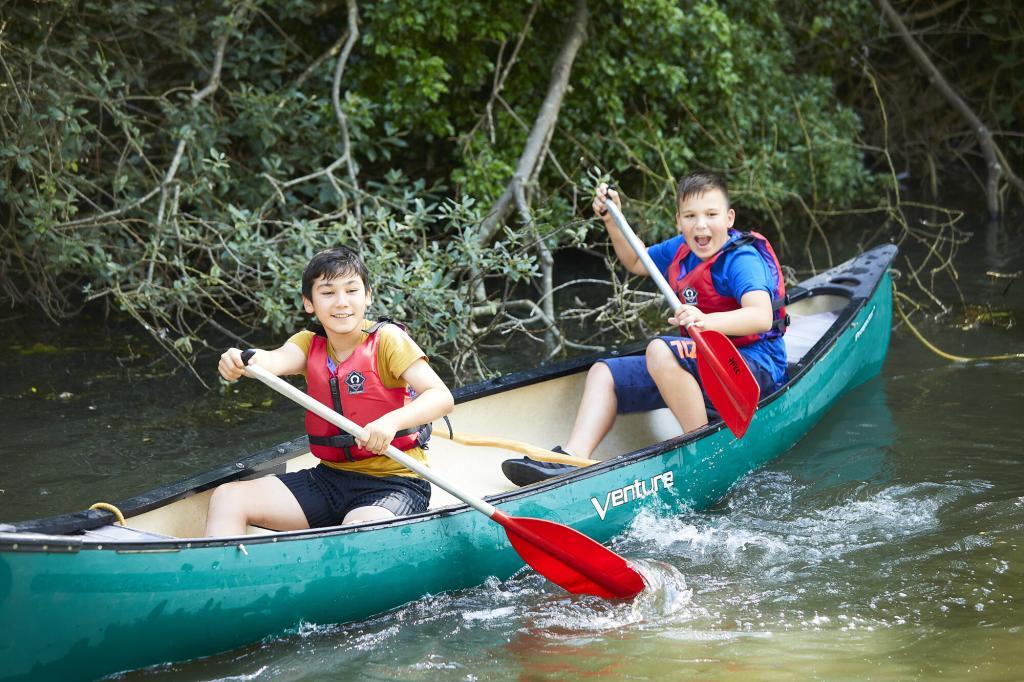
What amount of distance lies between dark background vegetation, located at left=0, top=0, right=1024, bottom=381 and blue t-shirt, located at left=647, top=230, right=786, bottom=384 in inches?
24.3

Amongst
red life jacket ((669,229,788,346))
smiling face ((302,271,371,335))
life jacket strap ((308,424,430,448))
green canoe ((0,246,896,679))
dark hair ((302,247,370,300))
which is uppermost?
dark hair ((302,247,370,300))

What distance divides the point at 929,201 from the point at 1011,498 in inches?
305

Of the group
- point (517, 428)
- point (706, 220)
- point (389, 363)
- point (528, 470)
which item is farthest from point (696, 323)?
point (389, 363)

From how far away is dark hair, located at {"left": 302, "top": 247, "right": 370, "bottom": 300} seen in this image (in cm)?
355

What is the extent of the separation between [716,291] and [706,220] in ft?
0.90

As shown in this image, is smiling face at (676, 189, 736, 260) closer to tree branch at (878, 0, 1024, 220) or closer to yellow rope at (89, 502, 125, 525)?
yellow rope at (89, 502, 125, 525)

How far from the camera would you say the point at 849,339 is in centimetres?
547

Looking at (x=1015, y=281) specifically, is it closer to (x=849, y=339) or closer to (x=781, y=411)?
(x=849, y=339)

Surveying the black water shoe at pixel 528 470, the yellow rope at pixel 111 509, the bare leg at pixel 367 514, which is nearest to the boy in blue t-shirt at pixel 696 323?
the black water shoe at pixel 528 470

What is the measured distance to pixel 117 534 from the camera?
312 centimetres

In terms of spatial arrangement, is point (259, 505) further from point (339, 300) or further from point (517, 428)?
point (517, 428)

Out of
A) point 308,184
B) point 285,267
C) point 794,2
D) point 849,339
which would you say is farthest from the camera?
point 794,2

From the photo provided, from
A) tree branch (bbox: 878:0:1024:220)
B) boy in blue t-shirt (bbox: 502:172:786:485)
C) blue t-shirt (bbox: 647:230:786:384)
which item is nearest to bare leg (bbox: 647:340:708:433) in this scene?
boy in blue t-shirt (bbox: 502:172:786:485)

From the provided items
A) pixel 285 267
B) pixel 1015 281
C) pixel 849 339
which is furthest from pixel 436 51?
pixel 1015 281
